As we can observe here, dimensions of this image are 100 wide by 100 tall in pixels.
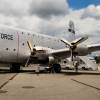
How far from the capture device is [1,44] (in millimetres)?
29891

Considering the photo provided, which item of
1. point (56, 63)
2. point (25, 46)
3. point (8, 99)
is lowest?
point (8, 99)

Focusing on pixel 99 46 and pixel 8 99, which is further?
pixel 99 46

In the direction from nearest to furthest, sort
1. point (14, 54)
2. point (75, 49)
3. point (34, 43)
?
point (75, 49) → point (14, 54) → point (34, 43)

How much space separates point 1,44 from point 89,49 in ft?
32.4

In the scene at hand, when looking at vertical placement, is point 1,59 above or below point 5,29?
below

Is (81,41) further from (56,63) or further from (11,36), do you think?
(11,36)

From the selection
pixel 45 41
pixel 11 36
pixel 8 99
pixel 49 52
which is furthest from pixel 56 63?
pixel 8 99

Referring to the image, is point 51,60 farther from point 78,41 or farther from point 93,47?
Result: point 93,47

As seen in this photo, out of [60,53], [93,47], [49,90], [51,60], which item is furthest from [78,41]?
[49,90]

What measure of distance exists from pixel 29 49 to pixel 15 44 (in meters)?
2.20

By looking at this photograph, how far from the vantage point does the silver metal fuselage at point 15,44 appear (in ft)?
99.2

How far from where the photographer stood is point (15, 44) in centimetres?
3117

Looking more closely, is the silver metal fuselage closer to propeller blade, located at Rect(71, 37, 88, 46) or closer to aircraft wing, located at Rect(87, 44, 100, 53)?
propeller blade, located at Rect(71, 37, 88, 46)

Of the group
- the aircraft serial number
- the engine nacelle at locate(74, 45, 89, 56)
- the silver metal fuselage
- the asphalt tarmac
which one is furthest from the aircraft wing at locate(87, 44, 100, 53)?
the asphalt tarmac
